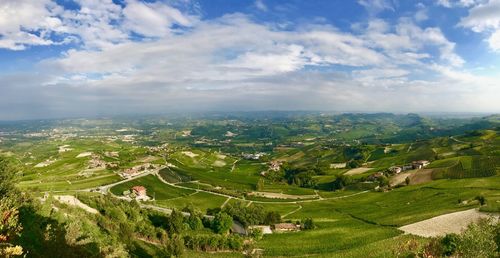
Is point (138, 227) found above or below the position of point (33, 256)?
below

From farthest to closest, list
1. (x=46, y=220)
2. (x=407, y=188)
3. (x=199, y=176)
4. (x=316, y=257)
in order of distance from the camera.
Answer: (x=199, y=176) → (x=407, y=188) → (x=316, y=257) → (x=46, y=220)

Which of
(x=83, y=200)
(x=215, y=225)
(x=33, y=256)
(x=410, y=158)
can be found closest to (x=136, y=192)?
(x=83, y=200)

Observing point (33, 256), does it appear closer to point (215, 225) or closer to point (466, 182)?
point (215, 225)

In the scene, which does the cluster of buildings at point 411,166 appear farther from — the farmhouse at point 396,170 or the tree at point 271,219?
the tree at point 271,219

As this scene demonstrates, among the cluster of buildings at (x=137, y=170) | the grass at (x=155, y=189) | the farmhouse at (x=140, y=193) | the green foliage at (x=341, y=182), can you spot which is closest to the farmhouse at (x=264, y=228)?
the grass at (x=155, y=189)

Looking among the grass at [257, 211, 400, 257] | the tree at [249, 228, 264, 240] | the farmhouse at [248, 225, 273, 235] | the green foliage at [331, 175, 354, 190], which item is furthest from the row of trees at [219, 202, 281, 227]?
the green foliage at [331, 175, 354, 190]

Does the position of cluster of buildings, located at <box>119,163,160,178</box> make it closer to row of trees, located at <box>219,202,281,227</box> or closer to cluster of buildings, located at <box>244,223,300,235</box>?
row of trees, located at <box>219,202,281,227</box>

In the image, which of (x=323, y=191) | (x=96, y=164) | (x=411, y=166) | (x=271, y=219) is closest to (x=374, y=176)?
(x=411, y=166)
